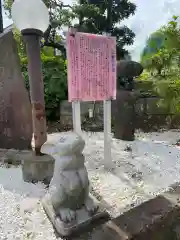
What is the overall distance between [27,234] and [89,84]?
171 cm

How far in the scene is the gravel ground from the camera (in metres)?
1.88

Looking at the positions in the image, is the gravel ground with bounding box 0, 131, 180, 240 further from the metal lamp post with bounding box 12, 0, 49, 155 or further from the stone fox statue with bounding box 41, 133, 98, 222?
the metal lamp post with bounding box 12, 0, 49, 155

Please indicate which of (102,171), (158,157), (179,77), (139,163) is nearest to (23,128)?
(102,171)

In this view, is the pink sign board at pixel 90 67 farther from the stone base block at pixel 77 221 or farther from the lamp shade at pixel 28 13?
the stone base block at pixel 77 221

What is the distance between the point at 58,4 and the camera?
26.5 ft

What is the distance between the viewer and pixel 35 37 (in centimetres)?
243

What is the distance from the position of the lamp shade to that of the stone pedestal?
1412mm

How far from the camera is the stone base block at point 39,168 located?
8.38 ft

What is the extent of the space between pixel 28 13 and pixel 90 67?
35.4 inches

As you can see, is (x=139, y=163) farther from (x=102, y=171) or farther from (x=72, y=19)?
(x=72, y=19)

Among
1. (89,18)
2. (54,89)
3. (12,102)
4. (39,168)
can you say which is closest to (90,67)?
(39,168)

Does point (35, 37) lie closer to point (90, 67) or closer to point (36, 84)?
point (36, 84)

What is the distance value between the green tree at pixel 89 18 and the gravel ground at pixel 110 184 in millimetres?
5198

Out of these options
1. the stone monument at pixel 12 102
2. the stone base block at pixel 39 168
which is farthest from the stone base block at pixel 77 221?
the stone monument at pixel 12 102
